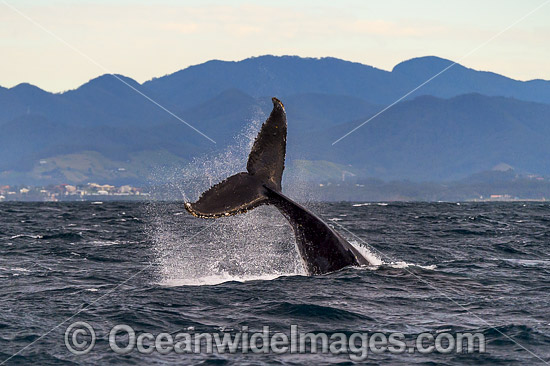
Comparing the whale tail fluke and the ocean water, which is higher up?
the whale tail fluke

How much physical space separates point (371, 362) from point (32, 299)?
6.91 m

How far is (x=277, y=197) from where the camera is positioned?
13.3 meters

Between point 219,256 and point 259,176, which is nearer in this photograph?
point 259,176

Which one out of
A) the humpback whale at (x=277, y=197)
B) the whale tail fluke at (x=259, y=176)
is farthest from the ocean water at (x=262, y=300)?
the whale tail fluke at (x=259, y=176)

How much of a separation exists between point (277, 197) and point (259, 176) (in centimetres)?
52

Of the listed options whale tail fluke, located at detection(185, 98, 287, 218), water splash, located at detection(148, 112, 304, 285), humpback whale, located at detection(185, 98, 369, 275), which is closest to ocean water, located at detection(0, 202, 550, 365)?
water splash, located at detection(148, 112, 304, 285)

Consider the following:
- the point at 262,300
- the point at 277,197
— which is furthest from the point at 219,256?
the point at 262,300

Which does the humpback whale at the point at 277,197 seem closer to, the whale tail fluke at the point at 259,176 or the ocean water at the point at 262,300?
the whale tail fluke at the point at 259,176

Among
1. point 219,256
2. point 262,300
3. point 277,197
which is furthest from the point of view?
point 219,256

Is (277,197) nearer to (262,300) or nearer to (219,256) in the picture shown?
(262,300)

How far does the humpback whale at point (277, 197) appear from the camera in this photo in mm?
12766

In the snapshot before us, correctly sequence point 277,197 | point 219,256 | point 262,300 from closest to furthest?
point 262,300 → point 277,197 → point 219,256

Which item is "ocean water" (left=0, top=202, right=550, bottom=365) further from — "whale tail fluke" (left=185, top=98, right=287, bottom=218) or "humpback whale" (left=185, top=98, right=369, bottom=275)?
"whale tail fluke" (left=185, top=98, right=287, bottom=218)

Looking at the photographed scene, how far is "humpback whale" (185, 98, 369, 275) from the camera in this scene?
12.8 meters
